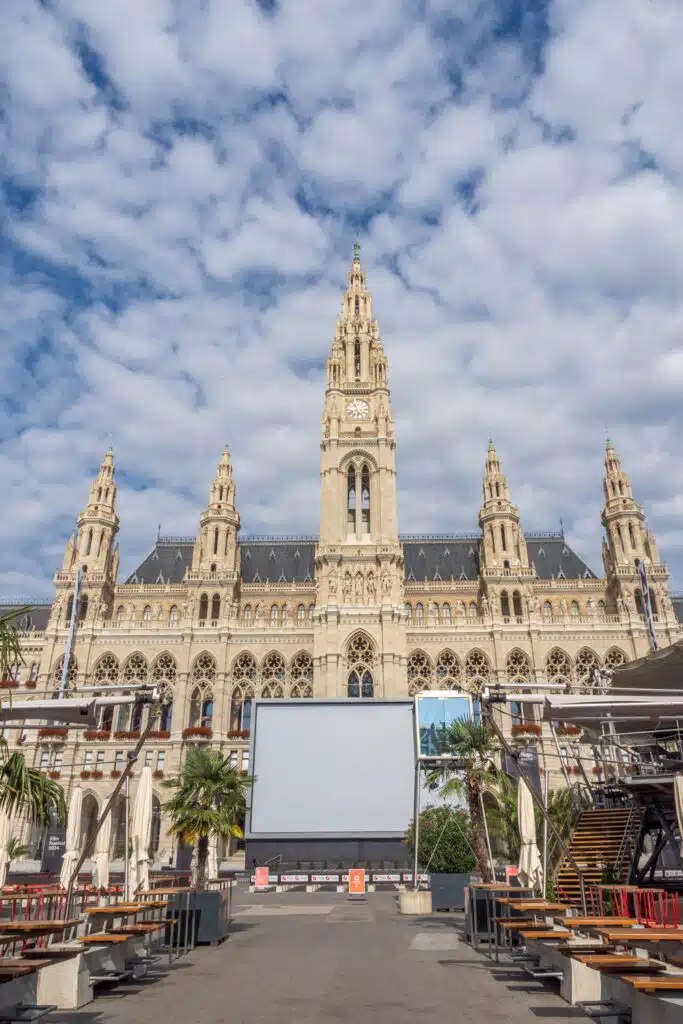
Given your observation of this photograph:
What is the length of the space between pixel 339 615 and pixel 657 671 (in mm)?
29567

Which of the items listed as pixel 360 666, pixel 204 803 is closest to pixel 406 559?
pixel 360 666

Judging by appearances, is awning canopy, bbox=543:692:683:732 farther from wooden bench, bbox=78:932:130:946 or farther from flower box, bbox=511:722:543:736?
flower box, bbox=511:722:543:736

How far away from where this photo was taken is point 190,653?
53375 mm

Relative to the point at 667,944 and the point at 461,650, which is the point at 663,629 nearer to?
the point at 461,650

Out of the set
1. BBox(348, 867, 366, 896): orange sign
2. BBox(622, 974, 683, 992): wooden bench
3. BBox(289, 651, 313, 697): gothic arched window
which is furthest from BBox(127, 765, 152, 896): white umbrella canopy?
BBox(289, 651, 313, 697): gothic arched window

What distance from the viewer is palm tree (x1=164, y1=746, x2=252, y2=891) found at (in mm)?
21141

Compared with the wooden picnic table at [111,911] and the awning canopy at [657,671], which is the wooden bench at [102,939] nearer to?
the wooden picnic table at [111,911]

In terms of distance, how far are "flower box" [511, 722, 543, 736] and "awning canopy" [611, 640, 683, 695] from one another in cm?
2226

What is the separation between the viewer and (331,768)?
1657 inches

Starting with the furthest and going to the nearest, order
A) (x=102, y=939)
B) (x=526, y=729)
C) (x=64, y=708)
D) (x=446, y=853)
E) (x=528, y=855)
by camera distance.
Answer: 1. (x=526, y=729)
2. (x=446, y=853)
3. (x=528, y=855)
4. (x=64, y=708)
5. (x=102, y=939)

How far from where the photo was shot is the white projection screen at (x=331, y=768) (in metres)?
40.9

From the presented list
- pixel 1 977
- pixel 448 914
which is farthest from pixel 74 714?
pixel 448 914

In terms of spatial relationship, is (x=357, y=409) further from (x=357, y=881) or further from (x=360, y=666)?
(x=357, y=881)

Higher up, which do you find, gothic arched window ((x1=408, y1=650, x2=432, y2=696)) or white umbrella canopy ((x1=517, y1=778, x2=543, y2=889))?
gothic arched window ((x1=408, y1=650, x2=432, y2=696))
